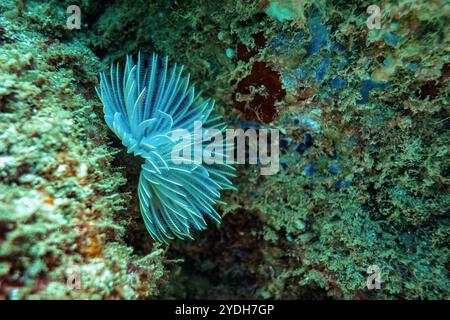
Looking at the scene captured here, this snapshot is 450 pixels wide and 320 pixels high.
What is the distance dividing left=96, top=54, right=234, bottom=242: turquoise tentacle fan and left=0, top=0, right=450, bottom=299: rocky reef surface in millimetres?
193

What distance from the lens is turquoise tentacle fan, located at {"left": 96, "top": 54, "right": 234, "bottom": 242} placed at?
3.12 metres

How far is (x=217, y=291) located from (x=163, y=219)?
1.94m

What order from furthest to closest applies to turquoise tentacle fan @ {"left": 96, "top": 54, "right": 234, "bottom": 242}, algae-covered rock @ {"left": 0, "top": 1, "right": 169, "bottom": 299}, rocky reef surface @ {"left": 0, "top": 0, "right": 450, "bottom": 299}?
turquoise tentacle fan @ {"left": 96, "top": 54, "right": 234, "bottom": 242}
rocky reef surface @ {"left": 0, "top": 0, "right": 450, "bottom": 299}
algae-covered rock @ {"left": 0, "top": 1, "right": 169, "bottom": 299}

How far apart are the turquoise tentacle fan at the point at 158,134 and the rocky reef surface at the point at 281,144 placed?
0.19m

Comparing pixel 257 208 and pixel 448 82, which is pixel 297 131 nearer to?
pixel 257 208

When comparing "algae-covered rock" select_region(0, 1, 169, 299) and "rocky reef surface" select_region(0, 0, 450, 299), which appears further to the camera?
"rocky reef surface" select_region(0, 0, 450, 299)

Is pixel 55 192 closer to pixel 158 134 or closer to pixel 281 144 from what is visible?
pixel 158 134

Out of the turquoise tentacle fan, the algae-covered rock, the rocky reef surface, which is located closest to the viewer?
the algae-covered rock

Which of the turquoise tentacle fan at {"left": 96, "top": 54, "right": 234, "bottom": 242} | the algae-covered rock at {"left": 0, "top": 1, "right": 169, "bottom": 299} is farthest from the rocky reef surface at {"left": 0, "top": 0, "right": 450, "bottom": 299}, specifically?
the turquoise tentacle fan at {"left": 96, "top": 54, "right": 234, "bottom": 242}

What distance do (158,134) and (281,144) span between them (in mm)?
1407

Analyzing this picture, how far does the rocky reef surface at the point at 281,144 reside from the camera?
2.37 m

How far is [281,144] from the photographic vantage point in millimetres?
3703

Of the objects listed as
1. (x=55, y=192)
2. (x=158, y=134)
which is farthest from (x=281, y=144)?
(x=55, y=192)

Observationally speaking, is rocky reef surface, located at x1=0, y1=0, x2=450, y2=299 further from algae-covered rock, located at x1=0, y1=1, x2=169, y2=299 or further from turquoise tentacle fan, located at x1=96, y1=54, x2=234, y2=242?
turquoise tentacle fan, located at x1=96, y1=54, x2=234, y2=242
